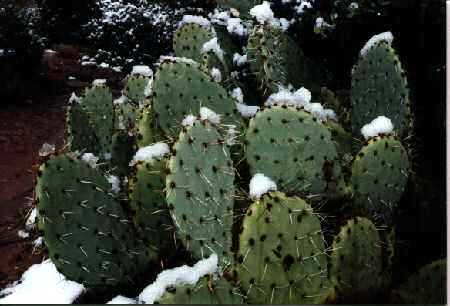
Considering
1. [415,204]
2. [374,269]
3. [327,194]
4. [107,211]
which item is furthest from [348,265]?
[107,211]

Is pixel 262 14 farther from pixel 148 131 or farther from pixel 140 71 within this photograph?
pixel 140 71

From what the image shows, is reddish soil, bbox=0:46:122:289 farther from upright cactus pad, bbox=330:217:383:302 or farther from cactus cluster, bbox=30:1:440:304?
upright cactus pad, bbox=330:217:383:302

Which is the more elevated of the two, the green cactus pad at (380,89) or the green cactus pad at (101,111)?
the green cactus pad at (380,89)

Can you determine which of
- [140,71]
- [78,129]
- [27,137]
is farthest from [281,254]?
[27,137]

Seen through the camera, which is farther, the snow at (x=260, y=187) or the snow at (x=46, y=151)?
the snow at (x=46, y=151)

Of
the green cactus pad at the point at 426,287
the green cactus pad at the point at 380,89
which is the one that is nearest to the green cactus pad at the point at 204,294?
the green cactus pad at the point at 426,287

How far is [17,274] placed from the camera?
1822 mm

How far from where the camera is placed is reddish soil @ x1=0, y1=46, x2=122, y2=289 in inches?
76.5

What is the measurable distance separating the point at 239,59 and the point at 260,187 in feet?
3.36

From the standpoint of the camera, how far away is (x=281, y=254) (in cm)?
102

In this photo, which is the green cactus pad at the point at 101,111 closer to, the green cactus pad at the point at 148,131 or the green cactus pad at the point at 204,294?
the green cactus pad at the point at 148,131

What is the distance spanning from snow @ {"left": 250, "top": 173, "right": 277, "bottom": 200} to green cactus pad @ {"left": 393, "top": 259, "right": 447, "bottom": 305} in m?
0.42

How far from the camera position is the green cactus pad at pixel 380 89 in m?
1.42

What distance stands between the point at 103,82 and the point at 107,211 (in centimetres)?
76
